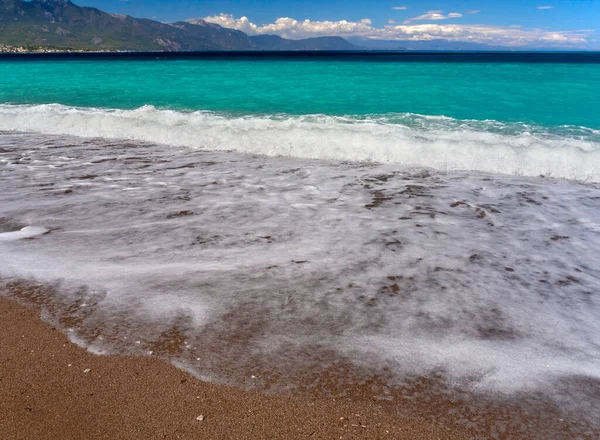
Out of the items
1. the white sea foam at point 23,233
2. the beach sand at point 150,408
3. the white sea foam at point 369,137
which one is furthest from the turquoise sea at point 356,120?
the beach sand at point 150,408

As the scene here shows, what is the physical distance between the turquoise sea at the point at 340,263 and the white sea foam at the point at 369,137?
0.08m

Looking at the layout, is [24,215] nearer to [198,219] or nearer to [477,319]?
[198,219]

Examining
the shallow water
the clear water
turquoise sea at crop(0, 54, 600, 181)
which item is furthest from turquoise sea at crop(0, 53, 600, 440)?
the clear water

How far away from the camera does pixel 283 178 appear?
8.95 metres

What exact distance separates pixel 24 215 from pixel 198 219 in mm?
2468

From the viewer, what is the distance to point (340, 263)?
5.15 metres

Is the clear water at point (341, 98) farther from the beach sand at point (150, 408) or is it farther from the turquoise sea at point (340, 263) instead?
the beach sand at point (150, 408)

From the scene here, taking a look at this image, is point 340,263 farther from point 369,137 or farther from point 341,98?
point 341,98

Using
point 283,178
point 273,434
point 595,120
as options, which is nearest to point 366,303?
point 273,434

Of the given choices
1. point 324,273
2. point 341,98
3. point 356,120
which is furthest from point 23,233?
point 341,98

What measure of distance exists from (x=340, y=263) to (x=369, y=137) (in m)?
7.23

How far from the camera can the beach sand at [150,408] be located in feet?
8.87

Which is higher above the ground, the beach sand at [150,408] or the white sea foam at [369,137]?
the beach sand at [150,408]

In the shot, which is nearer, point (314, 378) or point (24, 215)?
point (314, 378)
